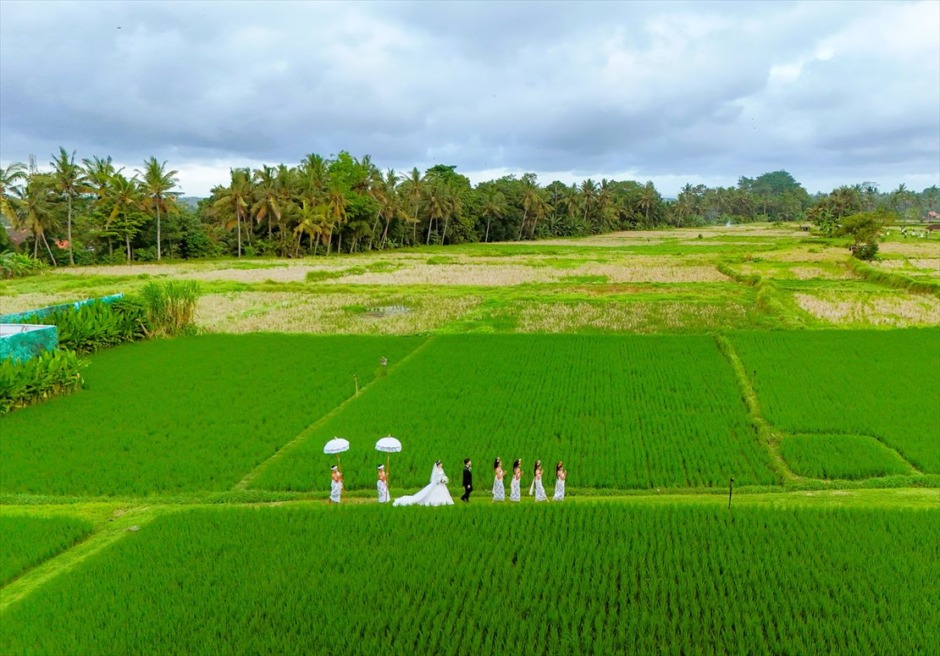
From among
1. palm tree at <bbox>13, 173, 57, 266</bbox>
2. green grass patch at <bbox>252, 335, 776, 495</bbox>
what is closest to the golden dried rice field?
palm tree at <bbox>13, 173, 57, 266</bbox>

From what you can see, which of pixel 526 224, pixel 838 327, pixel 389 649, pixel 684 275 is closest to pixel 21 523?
pixel 389 649

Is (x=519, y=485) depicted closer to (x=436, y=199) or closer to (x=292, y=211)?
(x=292, y=211)

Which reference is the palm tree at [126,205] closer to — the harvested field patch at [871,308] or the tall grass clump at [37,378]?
the tall grass clump at [37,378]

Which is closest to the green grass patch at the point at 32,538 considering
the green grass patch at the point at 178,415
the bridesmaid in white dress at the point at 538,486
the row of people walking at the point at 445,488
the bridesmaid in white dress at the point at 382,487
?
the green grass patch at the point at 178,415

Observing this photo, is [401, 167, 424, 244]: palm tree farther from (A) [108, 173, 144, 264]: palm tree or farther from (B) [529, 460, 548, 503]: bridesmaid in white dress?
(B) [529, 460, 548, 503]: bridesmaid in white dress

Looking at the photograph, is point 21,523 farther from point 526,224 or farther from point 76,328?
point 526,224

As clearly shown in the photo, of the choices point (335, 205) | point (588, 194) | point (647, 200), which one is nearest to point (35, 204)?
point (335, 205)
